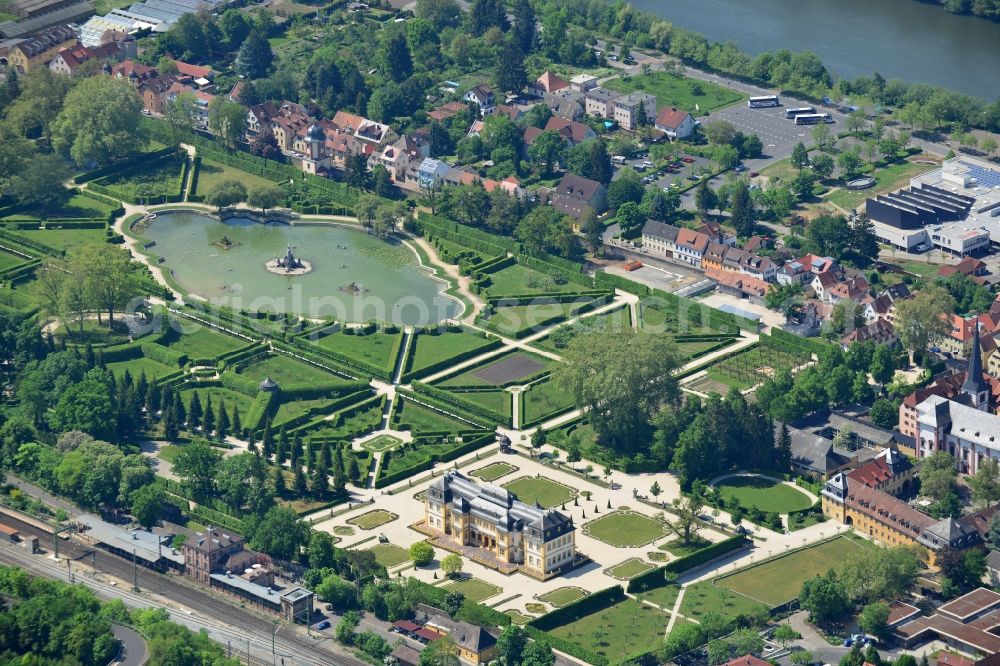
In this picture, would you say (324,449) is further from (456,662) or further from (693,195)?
(693,195)

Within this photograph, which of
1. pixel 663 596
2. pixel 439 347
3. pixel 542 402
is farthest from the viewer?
pixel 439 347

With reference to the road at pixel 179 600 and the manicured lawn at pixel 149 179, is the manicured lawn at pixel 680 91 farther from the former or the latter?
the road at pixel 179 600

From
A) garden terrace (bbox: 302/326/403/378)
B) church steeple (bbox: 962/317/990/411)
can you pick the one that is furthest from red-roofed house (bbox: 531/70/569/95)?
church steeple (bbox: 962/317/990/411)

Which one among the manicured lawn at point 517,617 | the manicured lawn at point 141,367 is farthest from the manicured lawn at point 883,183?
the manicured lawn at point 517,617

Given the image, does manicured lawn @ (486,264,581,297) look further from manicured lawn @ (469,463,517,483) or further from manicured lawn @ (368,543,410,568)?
manicured lawn @ (368,543,410,568)

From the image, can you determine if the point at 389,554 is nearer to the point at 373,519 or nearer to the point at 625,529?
the point at 373,519

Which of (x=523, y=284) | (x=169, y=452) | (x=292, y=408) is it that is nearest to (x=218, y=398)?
(x=292, y=408)
